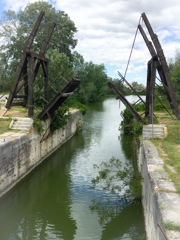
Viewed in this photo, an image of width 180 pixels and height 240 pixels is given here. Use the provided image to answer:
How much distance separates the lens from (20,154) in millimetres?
13164

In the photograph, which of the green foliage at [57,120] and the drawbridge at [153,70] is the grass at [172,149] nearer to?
the drawbridge at [153,70]

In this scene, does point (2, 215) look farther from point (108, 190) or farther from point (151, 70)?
point (151, 70)

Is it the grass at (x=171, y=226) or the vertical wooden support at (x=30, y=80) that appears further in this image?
the vertical wooden support at (x=30, y=80)

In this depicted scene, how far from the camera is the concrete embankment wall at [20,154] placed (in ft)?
37.8

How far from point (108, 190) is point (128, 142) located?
10229 mm

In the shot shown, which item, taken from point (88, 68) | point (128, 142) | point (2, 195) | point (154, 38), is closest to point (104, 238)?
point (2, 195)

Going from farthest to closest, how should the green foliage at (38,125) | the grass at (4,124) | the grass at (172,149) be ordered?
the green foliage at (38,125), the grass at (4,124), the grass at (172,149)

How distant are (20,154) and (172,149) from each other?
6.08 m

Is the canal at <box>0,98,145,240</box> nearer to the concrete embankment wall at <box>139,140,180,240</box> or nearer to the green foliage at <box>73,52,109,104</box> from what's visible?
the concrete embankment wall at <box>139,140,180,240</box>

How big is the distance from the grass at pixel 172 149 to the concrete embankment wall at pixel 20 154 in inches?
217

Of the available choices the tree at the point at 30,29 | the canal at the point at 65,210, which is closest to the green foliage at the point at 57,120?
the canal at the point at 65,210

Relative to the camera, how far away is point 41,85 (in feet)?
82.3

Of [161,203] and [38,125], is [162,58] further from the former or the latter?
[161,203]

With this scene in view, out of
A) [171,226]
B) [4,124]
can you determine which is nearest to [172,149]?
[171,226]
